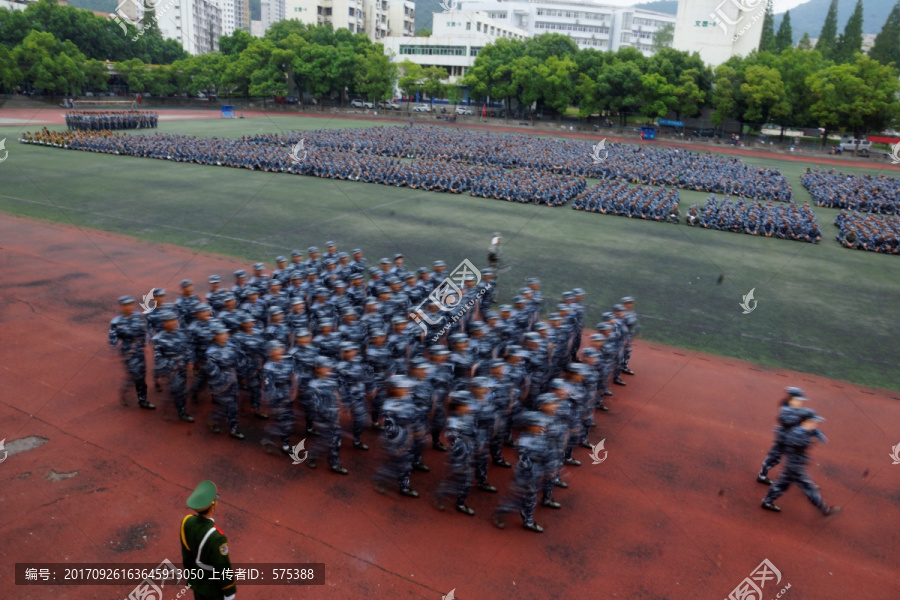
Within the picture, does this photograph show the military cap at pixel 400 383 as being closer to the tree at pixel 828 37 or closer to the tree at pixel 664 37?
the tree at pixel 828 37

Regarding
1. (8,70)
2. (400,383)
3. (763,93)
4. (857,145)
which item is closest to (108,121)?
(8,70)

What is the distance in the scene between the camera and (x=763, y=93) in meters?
46.6

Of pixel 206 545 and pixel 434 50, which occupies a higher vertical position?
pixel 434 50

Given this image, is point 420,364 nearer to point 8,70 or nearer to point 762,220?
point 762,220

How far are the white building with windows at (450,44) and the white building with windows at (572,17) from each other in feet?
79.3

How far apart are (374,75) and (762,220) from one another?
50556 millimetres

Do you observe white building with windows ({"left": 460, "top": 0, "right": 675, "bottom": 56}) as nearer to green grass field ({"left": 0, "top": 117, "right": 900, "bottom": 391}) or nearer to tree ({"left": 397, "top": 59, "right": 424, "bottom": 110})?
tree ({"left": 397, "top": 59, "right": 424, "bottom": 110})

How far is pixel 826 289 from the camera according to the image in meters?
15.0

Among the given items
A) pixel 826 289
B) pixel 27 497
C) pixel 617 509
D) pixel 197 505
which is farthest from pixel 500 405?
pixel 826 289

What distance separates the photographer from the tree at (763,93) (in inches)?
1841

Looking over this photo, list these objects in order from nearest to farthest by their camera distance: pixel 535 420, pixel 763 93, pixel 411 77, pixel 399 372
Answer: pixel 535 420, pixel 399 372, pixel 763 93, pixel 411 77

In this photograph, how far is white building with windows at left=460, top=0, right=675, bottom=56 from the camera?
102 meters

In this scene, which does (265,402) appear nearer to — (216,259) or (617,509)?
(617,509)

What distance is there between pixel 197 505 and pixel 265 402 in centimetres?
451
